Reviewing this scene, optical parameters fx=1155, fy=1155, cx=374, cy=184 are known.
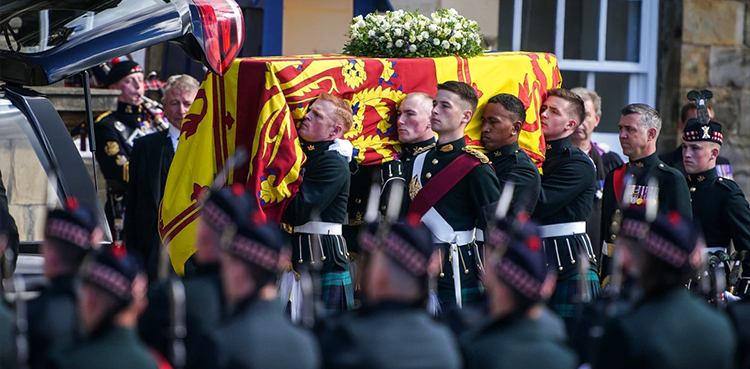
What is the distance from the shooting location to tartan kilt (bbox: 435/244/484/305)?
5094 millimetres

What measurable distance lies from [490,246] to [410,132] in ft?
7.09

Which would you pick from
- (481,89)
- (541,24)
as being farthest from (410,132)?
(541,24)

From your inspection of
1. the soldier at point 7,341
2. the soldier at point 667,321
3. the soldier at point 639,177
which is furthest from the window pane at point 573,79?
the soldier at point 7,341

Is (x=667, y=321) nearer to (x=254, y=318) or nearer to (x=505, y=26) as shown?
(x=254, y=318)

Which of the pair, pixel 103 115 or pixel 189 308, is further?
pixel 103 115

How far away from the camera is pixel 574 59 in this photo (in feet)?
28.3

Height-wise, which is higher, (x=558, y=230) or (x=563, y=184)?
(x=563, y=184)

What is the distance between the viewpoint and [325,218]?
→ 5.35 metres

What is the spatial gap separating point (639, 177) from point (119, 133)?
2967mm

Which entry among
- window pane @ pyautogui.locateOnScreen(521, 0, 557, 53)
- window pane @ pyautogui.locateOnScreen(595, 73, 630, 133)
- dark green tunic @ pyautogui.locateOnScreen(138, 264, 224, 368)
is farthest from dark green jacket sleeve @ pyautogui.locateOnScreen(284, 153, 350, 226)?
window pane @ pyautogui.locateOnScreen(595, 73, 630, 133)

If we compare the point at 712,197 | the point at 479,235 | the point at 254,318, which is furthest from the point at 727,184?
the point at 254,318

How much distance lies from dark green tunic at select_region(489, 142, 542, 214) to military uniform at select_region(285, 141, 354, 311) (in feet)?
2.33

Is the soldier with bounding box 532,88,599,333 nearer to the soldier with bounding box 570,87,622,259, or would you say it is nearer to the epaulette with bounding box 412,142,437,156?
the epaulette with bounding box 412,142,437,156

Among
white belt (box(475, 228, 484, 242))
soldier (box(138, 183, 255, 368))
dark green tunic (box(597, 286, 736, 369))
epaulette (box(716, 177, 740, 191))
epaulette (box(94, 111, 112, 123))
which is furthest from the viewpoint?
epaulette (box(94, 111, 112, 123))
